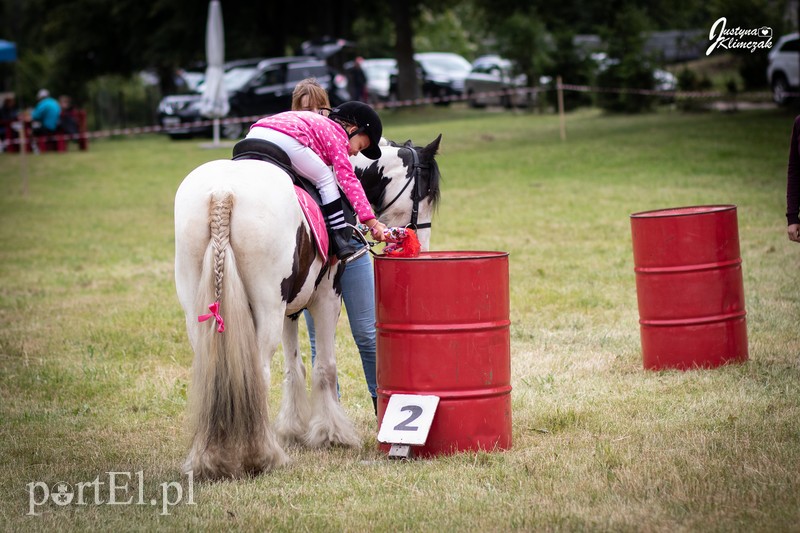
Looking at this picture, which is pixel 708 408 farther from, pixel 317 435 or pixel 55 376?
pixel 55 376

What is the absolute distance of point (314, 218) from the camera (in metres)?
5.09

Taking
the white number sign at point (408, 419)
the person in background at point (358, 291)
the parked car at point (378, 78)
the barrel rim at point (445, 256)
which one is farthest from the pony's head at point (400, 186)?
the parked car at point (378, 78)

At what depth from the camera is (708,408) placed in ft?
19.2

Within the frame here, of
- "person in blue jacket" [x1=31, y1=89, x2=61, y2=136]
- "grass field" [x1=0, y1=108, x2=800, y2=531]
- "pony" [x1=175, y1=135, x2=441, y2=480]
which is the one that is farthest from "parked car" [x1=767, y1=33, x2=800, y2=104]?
"pony" [x1=175, y1=135, x2=441, y2=480]

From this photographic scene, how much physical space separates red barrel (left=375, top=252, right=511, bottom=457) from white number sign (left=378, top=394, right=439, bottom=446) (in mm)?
50

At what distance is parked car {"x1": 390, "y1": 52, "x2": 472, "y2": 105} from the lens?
36.9 metres

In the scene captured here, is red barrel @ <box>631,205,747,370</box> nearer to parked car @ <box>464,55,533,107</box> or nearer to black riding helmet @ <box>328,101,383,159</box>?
black riding helmet @ <box>328,101,383,159</box>

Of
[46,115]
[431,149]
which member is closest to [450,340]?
[431,149]

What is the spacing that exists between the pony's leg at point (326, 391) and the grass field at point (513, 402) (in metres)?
0.18

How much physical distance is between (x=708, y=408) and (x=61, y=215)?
14.3 m

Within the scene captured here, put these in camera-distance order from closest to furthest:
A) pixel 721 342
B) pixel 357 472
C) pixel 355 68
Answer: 1. pixel 357 472
2. pixel 721 342
3. pixel 355 68

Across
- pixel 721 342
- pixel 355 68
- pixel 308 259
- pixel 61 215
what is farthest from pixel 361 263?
pixel 355 68

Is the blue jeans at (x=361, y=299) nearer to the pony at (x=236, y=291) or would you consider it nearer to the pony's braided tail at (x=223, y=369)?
the pony at (x=236, y=291)

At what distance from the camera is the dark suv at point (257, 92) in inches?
1116
